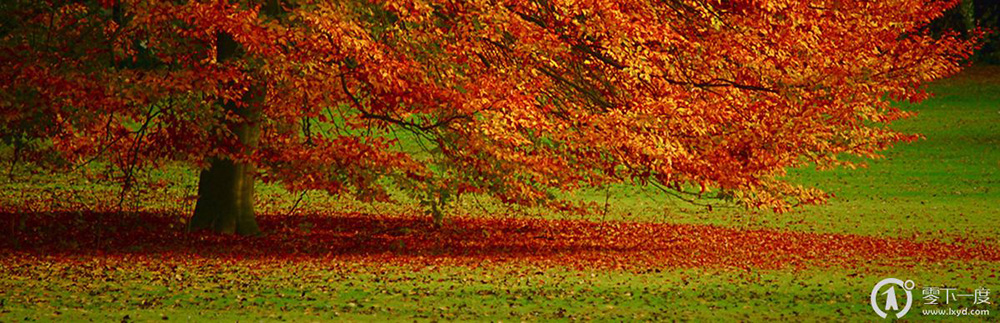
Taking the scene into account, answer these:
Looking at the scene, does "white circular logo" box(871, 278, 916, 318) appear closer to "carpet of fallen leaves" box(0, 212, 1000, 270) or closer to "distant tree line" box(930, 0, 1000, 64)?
"carpet of fallen leaves" box(0, 212, 1000, 270)

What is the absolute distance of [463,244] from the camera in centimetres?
1675

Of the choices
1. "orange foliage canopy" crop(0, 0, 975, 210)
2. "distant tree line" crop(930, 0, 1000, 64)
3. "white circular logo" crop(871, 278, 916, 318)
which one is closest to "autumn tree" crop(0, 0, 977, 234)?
"orange foliage canopy" crop(0, 0, 975, 210)

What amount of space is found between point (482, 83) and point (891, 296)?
525cm

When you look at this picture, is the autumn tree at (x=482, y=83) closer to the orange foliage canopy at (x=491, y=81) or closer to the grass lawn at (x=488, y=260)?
the orange foliage canopy at (x=491, y=81)

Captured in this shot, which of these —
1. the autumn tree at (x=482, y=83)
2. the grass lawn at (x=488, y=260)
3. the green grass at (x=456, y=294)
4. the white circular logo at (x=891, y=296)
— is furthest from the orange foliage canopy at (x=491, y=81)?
the white circular logo at (x=891, y=296)

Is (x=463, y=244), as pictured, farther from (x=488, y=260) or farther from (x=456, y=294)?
(x=456, y=294)

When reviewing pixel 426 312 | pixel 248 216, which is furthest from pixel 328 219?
pixel 426 312

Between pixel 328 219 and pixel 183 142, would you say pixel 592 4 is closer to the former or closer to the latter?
pixel 183 142

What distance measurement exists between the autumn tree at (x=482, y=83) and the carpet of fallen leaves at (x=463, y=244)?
0.86 m

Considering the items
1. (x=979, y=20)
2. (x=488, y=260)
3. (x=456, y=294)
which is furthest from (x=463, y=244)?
(x=979, y=20)

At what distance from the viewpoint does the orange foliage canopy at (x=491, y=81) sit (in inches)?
538

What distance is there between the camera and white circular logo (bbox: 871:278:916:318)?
10539mm

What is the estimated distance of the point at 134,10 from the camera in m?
13.1

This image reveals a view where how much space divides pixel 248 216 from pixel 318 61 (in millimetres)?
4001
